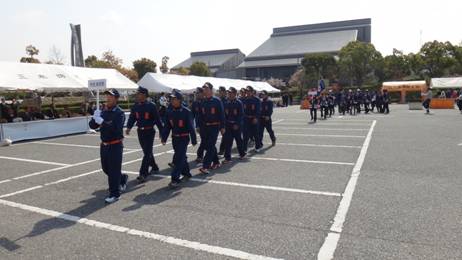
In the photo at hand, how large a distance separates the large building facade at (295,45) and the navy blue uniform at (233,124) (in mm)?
73359

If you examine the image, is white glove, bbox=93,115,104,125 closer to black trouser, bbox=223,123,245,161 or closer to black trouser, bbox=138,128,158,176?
black trouser, bbox=138,128,158,176

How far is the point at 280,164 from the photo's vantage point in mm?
8484

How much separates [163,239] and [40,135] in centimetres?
1257

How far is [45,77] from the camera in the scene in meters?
17.3

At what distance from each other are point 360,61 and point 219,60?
68272mm

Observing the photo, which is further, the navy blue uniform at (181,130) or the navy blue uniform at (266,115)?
the navy blue uniform at (266,115)

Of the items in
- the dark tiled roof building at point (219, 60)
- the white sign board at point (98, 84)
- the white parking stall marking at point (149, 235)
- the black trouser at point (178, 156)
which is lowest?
the white parking stall marking at point (149, 235)

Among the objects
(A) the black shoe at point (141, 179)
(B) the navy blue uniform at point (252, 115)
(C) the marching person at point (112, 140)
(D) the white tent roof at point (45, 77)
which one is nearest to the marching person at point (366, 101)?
(D) the white tent roof at point (45, 77)

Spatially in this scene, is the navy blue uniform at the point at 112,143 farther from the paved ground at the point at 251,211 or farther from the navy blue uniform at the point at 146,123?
the navy blue uniform at the point at 146,123

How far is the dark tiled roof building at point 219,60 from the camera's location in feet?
355

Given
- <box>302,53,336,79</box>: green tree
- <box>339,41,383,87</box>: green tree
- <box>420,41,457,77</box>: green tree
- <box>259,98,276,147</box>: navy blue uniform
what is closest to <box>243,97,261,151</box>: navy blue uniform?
<box>259,98,276,147</box>: navy blue uniform

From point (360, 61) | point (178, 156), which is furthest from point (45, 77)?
point (360, 61)

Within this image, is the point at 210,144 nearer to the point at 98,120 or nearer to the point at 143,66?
the point at 98,120

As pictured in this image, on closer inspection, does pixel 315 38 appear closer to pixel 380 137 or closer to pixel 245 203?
pixel 380 137
